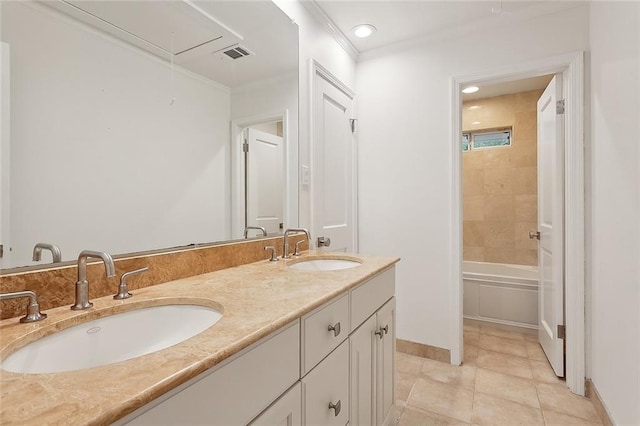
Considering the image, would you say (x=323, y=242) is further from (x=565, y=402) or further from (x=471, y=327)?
(x=471, y=327)

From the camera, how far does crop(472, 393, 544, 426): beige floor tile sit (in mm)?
1646

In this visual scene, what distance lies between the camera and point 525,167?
3.45 metres

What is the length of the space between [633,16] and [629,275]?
1.06 meters

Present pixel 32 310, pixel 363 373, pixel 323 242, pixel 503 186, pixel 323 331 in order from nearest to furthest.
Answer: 1. pixel 32 310
2. pixel 323 331
3. pixel 363 373
4. pixel 323 242
5. pixel 503 186

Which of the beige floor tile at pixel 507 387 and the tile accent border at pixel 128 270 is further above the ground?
the tile accent border at pixel 128 270

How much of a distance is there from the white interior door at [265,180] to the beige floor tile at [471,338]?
1.96 m

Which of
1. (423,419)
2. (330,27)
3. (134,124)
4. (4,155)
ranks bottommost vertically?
(423,419)

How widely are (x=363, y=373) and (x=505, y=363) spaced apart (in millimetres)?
1591

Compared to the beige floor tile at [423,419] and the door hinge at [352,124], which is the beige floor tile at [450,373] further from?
the door hinge at [352,124]

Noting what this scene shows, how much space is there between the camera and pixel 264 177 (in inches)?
65.5

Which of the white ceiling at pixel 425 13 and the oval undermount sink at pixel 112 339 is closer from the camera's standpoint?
the oval undermount sink at pixel 112 339

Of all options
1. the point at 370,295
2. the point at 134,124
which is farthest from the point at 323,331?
the point at 134,124

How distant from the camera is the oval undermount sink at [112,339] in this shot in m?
0.64

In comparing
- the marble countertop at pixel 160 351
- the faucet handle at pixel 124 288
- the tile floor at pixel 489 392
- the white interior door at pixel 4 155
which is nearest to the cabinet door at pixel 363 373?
the marble countertop at pixel 160 351
